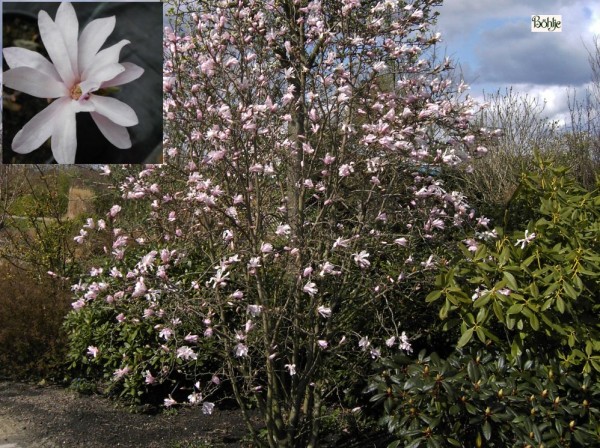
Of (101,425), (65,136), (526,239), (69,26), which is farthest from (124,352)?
(526,239)

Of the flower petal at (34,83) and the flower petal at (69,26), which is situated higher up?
the flower petal at (69,26)

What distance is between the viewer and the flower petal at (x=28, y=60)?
14.7 ft

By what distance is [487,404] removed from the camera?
3531 millimetres

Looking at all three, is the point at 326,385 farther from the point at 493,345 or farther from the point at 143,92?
the point at 143,92

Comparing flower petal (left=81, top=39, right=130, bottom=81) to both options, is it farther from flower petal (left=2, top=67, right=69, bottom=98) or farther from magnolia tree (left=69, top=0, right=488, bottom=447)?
magnolia tree (left=69, top=0, right=488, bottom=447)

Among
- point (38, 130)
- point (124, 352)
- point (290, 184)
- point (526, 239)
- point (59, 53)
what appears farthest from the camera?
point (124, 352)

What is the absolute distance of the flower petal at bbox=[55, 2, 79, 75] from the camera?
4.44 metres

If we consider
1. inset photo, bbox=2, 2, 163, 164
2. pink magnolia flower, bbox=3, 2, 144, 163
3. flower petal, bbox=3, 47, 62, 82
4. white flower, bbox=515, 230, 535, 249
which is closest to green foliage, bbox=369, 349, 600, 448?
white flower, bbox=515, 230, 535, 249

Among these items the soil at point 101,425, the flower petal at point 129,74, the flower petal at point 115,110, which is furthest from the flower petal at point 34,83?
the soil at point 101,425

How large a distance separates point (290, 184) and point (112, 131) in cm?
150

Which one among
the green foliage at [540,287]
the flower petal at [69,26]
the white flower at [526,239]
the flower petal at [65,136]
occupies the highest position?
the flower petal at [69,26]

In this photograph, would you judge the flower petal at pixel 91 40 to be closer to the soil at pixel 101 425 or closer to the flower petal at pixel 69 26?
the flower petal at pixel 69 26

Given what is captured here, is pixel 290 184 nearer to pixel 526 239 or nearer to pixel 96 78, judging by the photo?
pixel 526 239

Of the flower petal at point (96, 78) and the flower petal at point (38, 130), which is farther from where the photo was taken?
the flower petal at point (38, 130)
